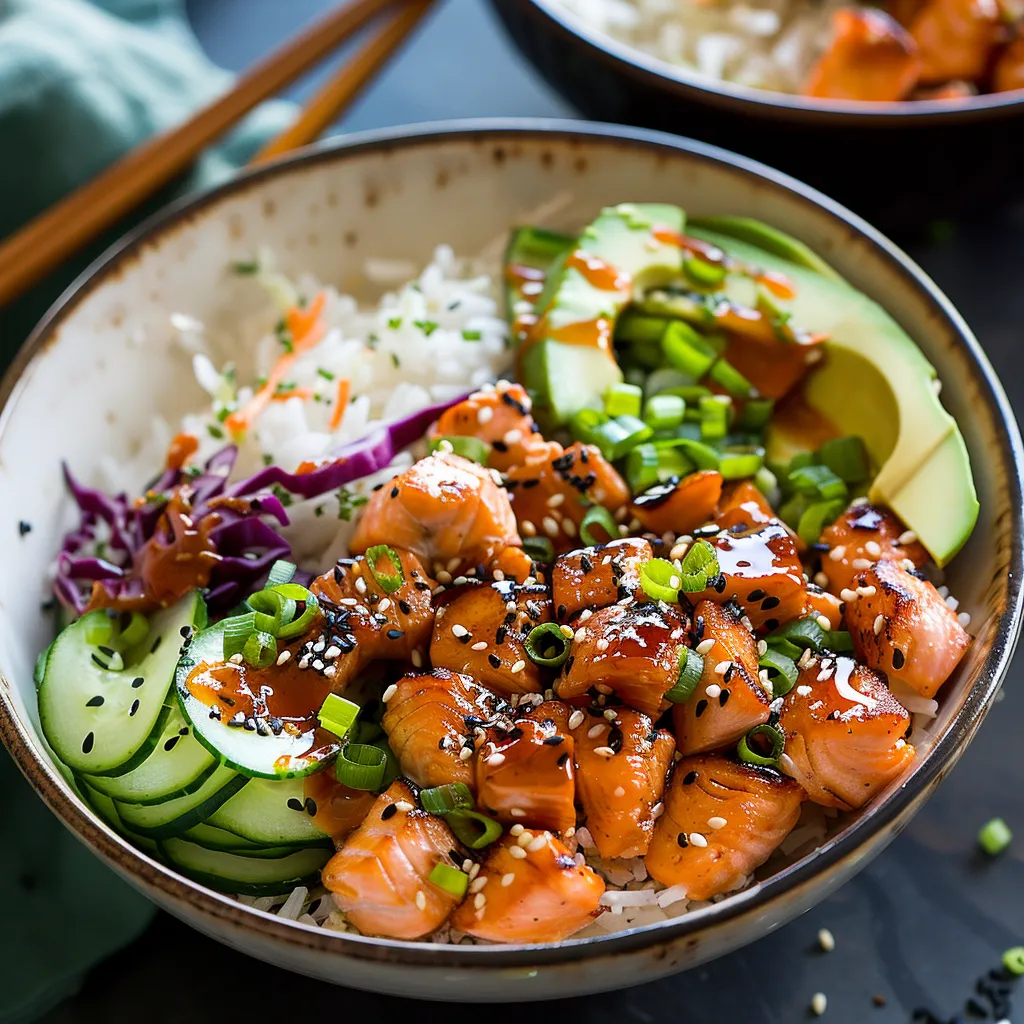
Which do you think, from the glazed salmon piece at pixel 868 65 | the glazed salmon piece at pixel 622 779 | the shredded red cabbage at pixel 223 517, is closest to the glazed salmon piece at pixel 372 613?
the shredded red cabbage at pixel 223 517

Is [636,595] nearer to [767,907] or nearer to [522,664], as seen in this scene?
[522,664]

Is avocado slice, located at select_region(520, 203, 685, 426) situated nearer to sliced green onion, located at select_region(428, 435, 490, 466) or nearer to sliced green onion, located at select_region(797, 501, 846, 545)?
sliced green onion, located at select_region(428, 435, 490, 466)

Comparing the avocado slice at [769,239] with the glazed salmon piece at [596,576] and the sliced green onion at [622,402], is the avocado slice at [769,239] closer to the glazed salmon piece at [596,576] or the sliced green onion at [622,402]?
the sliced green onion at [622,402]

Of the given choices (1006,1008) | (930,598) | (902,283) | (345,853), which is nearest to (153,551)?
(345,853)

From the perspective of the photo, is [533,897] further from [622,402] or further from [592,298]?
[592,298]

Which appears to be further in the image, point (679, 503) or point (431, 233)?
point (431, 233)

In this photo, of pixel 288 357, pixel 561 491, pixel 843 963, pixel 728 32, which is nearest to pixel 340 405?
pixel 288 357
